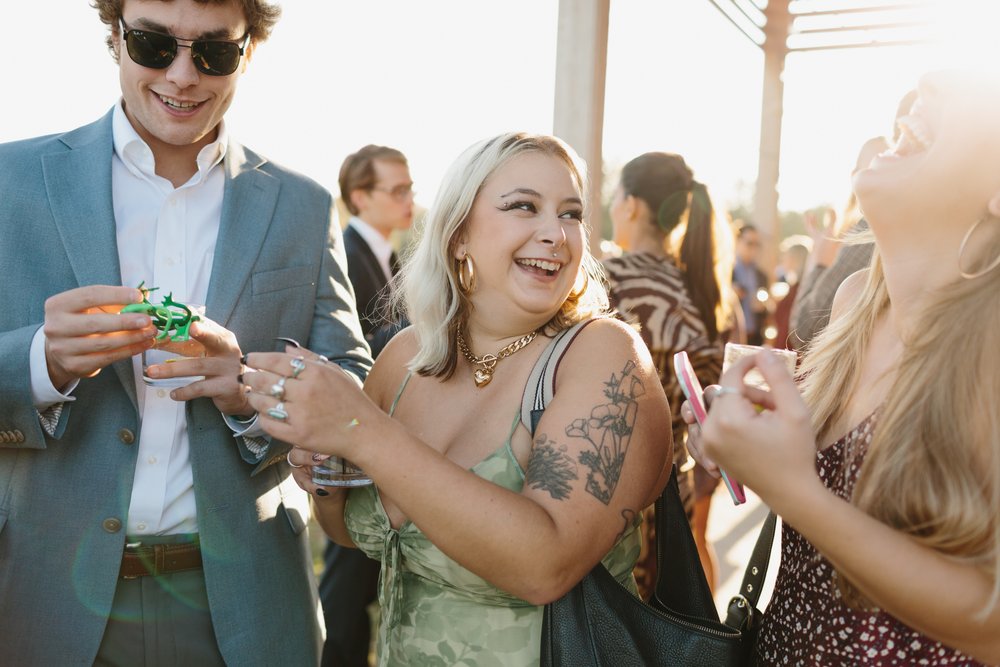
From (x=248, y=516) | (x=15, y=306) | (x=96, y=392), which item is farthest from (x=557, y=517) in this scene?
(x=15, y=306)

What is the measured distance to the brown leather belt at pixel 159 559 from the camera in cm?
216

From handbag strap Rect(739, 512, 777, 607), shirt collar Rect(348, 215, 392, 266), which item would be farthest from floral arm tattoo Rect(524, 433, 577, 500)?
shirt collar Rect(348, 215, 392, 266)

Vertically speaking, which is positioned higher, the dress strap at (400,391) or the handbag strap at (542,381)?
the handbag strap at (542,381)

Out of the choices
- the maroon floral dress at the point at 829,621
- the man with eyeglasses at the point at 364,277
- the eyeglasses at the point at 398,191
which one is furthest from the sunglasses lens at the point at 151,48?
the eyeglasses at the point at 398,191

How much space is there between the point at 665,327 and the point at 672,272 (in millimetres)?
335

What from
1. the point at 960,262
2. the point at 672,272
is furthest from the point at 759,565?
the point at 672,272

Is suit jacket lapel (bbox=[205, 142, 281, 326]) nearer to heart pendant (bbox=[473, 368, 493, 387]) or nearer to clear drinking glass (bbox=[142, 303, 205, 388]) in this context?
clear drinking glass (bbox=[142, 303, 205, 388])

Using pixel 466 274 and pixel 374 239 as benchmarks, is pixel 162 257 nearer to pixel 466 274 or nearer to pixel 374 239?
pixel 466 274

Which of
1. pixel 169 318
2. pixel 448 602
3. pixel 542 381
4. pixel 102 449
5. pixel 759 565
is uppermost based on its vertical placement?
pixel 169 318

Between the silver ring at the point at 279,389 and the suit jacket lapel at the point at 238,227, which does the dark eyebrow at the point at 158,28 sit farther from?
the silver ring at the point at 279,389

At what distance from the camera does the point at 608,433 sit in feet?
6.06

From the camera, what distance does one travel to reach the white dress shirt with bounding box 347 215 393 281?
5.34m

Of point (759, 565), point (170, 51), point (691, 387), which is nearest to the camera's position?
Result: point (691, 387)

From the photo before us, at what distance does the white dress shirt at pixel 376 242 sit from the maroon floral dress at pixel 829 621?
378 centimetres
